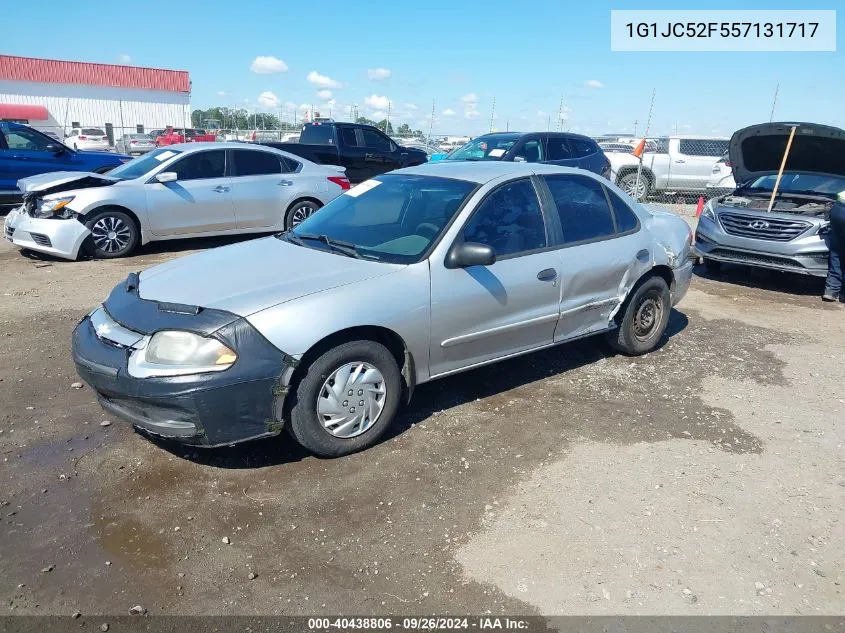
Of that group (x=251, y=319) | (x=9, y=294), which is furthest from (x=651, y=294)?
(x=9, y=294)

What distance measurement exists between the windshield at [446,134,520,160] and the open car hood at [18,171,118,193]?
6.43 m

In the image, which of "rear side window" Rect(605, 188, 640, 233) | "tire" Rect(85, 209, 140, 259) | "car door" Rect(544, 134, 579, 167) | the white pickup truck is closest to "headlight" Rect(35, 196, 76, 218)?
"tire" Rect(85, 209, 140, 259)

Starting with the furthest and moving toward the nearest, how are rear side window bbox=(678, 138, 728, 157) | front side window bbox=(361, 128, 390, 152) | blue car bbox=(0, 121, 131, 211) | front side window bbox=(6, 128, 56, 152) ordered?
rear side window bbox=(678, 138, 728, 157)
front side window bbox=(361, 128, 390, 152)
front side window bbox=(6, 128, 56, 152)
blue car bbox=(0, 121, 131, 211)

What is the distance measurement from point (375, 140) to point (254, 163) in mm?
5094

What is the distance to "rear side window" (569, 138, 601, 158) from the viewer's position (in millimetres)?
13312

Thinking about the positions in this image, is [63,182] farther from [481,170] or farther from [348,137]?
[348,137]

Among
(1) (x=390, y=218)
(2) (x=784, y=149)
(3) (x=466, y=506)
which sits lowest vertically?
(3) (x=466, y=506)

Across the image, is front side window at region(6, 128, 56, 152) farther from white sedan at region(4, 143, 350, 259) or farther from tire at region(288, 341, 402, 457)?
tire at region(288, 341, 402, 457)

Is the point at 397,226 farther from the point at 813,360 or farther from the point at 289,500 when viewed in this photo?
the point at 813,360

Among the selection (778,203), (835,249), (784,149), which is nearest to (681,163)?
(784,149)

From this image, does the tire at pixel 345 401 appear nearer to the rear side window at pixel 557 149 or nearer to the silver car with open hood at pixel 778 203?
the silver car with open hood at pixel 778 203

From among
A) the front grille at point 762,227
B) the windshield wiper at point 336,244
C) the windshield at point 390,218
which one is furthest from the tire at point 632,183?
the windshield wiper at point 336,244

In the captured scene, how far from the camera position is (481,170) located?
4758 millimetres

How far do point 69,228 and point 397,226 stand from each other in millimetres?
5752
